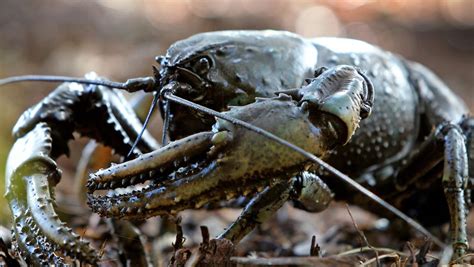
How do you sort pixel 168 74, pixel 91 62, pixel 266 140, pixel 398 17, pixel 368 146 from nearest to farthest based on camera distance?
pixel 266 140 → pixel 168 74 → pixel 368 146 → pixel 91 62 → pixel 398 17

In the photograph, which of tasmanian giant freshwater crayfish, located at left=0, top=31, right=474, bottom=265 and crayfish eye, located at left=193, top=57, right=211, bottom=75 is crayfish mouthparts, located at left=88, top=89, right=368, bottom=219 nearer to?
tasmanian giant freshwater crayfish, located at left=0, top=31, right=474, bottom=265

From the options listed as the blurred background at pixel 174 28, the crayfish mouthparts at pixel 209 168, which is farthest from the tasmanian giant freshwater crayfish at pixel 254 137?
the blurred background at pixel 174 28

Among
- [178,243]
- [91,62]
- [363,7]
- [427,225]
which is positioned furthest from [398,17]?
[178,243]

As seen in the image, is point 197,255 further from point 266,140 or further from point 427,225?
point 427,225

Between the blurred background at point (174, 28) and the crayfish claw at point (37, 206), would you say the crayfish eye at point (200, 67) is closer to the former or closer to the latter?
the crayfish claw at point (37, 206)

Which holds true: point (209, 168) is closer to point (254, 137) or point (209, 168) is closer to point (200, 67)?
point (254, 137)

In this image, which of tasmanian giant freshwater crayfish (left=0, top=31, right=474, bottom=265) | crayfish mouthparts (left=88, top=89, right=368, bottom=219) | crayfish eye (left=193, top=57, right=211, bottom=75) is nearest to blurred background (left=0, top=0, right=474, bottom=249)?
tasmanian giant freshwater crayfish (left=0, top=31, right=474, bottom=265)

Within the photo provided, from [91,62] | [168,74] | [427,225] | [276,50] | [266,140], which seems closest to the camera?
[266,140]
